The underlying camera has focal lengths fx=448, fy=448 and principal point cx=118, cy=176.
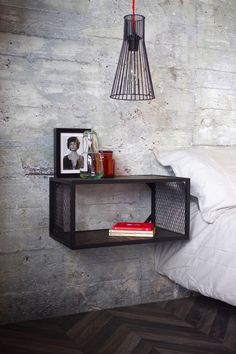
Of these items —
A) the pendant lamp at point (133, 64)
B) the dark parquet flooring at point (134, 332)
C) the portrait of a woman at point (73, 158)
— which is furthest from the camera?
the portrait of a woman at point (73, 158)

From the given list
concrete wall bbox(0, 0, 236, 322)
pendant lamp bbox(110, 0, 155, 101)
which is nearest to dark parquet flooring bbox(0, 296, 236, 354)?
concrete wall bbox(0, 0, 236, 322)

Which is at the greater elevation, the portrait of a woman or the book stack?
the portrait of a woman

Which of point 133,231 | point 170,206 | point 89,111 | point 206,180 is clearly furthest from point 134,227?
point 89,111

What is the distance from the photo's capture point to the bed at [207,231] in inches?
91.9

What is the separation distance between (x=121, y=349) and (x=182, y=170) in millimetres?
1077

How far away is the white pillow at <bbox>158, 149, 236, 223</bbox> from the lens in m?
2.48

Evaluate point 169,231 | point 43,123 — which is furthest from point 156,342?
point 43,123

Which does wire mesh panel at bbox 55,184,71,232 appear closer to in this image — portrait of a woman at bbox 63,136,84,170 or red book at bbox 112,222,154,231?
portrait of a woman at bbox 63,136,84,170

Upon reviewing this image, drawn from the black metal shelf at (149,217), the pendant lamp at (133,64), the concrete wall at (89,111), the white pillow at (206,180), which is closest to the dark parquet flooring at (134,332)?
the concrete wall at (89,111)

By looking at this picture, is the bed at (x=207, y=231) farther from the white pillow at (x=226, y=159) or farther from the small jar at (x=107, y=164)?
the small jar at (x=107, y=164)

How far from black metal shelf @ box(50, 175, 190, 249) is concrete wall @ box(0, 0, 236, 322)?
0.10m

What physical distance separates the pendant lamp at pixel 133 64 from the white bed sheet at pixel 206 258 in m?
0.79

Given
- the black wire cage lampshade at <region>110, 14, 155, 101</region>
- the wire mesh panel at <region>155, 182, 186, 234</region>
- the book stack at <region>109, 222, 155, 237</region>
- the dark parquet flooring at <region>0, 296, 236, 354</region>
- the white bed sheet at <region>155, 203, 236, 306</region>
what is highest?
the black wire cage lampshade at <region>110, 14, 155, 101</region>

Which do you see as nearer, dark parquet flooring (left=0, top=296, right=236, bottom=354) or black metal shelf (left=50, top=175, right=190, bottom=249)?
dark parquet flooring (left=0, top=296, right=236, bottom=354)
